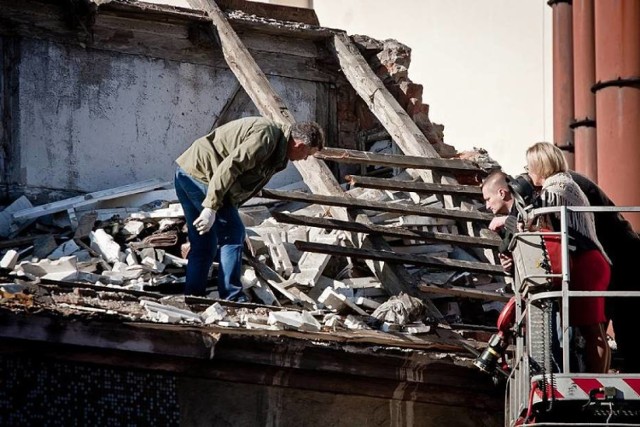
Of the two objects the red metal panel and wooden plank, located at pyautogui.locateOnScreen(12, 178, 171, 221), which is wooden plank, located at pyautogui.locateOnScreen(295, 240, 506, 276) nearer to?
the red metal panel

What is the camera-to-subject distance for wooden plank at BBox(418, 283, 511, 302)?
42.8 ft

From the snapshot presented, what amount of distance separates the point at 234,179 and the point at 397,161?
2336 millimetres

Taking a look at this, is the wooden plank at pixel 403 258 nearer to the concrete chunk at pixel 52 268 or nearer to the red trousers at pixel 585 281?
the concrete chunk at pixel 52 268

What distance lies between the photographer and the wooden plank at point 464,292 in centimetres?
1304

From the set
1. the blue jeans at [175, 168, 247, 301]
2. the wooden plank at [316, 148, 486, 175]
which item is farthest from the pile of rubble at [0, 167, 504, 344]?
the wooden plank at [316, 148, 486, 175]

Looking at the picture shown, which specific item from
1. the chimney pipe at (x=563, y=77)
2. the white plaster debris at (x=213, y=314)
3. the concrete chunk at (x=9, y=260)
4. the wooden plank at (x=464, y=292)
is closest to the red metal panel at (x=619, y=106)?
the chimney pipe at (x=563, y=77)

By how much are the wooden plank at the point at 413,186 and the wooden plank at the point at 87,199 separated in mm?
2087

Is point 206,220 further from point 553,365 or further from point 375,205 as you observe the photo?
point 553,365

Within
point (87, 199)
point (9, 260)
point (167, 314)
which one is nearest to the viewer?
point (167, 314)

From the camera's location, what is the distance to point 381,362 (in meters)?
11.3

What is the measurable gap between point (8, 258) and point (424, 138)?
4.29 meters

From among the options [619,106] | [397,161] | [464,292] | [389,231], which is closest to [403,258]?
[389,231]

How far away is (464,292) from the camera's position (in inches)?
517

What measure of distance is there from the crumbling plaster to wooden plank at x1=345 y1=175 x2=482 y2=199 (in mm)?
2288
